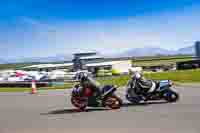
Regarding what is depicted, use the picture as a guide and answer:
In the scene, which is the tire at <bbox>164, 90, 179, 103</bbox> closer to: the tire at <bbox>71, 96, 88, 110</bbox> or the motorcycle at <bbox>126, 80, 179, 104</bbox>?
the motorcycle at <bbox>126, 80, 179, 104</bbox>

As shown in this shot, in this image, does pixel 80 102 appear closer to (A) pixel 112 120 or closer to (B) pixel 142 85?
(B) pixel 142 85

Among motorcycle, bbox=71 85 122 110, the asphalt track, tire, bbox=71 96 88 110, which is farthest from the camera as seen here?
tire, bbox=71 96 88 110

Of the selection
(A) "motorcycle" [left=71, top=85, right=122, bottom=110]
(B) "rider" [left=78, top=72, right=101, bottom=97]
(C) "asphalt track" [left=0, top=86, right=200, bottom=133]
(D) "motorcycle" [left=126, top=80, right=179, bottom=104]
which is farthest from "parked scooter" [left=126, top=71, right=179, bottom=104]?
(B) "rider" [left=78, top=72, right=101, bottom=97]

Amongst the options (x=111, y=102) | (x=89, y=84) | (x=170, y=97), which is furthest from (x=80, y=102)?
(x=170, y=97)

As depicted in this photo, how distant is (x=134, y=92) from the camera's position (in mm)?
14727

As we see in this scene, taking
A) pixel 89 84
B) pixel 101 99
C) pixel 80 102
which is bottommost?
pixel 80 102

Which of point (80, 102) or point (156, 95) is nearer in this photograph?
point (80, 102)

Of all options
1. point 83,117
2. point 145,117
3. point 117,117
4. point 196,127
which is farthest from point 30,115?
Answer: point 196,127

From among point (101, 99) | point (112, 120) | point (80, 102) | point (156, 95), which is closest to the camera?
point (112, 120)

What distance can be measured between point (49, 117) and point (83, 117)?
4.18ft

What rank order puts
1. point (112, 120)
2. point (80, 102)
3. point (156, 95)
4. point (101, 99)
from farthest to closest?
point (156, 95), point (80, 102), point (101, 99), point (112, 120)

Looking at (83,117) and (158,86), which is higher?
(158,86)

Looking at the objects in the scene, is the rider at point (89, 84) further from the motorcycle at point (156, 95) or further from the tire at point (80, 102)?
the motorcycle at point (156, 95)

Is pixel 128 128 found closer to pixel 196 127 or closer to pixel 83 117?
pixel 196 127
